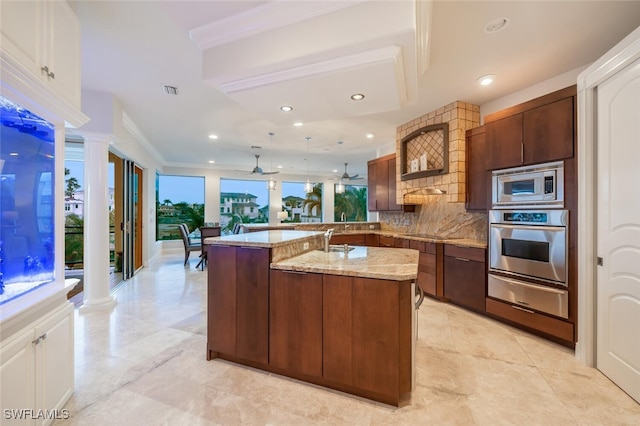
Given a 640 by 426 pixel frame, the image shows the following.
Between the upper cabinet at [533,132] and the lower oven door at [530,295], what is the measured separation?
1280 mm

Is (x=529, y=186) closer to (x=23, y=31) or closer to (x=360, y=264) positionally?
(x=360, y=264)

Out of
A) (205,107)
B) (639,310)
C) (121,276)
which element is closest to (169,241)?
(121,276)

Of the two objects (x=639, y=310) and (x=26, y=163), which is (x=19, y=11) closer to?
(x=26, y=163)

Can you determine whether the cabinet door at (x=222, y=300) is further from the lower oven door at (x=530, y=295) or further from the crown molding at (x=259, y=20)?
the lower oven door at (x=530, y=295)

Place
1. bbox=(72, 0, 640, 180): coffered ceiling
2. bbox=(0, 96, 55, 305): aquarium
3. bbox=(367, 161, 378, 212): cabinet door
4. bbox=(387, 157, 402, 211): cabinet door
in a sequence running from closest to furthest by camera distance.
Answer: bbox=(0, 96, 55, 305): aquarium < bbox=(72, 0, 640, 180): coffered ceiling < bbox=(387, 157, 402, 211): cabinet door < bbox=(367, 161, 378, 212): cabinet door

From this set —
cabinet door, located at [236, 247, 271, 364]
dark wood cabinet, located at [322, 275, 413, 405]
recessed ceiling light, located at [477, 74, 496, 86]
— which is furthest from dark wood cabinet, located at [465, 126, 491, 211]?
cabinet door, located at [236, 247, 271, 364]

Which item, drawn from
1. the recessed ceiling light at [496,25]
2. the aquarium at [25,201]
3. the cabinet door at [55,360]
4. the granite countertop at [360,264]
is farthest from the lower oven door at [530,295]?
the aquarium at [25,201]

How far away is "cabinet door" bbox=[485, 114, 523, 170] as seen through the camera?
2949 mm

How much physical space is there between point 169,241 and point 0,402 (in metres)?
7.89

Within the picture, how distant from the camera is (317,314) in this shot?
2.01m

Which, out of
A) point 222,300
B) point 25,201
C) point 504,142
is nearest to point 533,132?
point 504,142

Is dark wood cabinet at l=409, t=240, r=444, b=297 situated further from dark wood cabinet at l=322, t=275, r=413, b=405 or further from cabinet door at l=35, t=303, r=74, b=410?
cabinet door at l=35, t=303, r=74, b=410

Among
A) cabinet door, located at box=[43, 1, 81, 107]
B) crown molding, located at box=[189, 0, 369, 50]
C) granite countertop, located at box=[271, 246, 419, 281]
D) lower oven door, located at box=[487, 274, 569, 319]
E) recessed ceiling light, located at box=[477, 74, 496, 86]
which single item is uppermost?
recessed ceiling light, located at box=[477, 74, 496, 86]

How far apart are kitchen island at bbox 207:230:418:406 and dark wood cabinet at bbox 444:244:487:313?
4.67 feet
